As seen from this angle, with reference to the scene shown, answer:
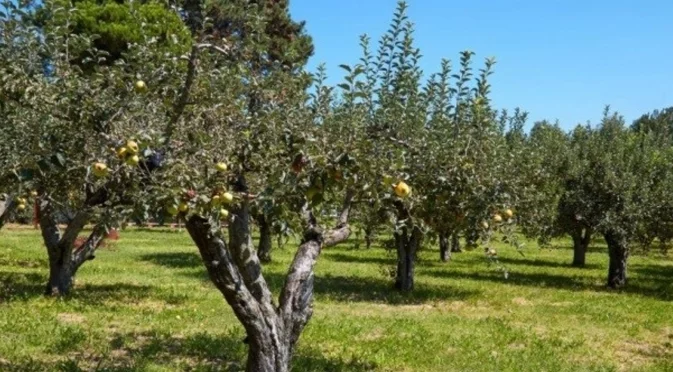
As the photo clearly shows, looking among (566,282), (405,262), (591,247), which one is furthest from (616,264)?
(591,247)

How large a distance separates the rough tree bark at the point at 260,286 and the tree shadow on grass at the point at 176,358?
175 centimetres

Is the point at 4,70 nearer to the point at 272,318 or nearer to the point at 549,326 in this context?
the point at 272,318

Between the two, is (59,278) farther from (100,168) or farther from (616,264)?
(616,264)

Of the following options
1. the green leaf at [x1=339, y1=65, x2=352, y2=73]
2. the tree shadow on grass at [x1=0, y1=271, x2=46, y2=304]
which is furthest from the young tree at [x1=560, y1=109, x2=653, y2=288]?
the green leaf at [x1=339, y1=65, x2=352, y2=73]

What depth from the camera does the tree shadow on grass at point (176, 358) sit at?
8.60m

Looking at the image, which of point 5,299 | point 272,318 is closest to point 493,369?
point 272,318

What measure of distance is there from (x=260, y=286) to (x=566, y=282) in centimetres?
1556

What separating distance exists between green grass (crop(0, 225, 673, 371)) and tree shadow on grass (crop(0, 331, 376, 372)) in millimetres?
24

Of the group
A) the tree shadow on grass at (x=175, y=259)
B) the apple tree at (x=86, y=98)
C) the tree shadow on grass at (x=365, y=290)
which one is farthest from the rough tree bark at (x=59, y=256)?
the apple tree at (x=86, y=98)

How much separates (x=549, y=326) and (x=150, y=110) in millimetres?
9843

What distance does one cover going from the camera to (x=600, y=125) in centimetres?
2314

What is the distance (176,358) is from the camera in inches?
364

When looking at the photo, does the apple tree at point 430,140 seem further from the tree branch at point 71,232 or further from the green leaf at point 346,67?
the tree branch at point 71,232

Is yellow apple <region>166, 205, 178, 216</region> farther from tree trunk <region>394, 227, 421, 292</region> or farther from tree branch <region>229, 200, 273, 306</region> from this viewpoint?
tree trunk <region>394, 227, 421, 292</region>
